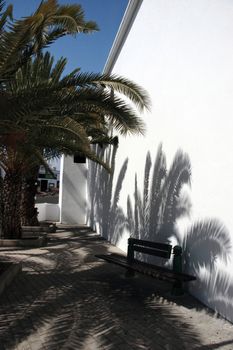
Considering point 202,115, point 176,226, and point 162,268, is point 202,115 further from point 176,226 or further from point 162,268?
point 162,268

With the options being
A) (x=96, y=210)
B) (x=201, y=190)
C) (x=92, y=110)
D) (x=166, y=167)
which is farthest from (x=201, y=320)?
(x=96, y=210)

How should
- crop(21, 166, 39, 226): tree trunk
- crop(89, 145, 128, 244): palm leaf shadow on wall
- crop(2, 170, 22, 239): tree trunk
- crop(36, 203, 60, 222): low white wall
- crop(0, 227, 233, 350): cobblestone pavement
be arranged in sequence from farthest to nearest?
crop(36, 203, 60, 222): low white wall
crop(21, 166, 39, 226): tree trunk
crop(89, 145, 128, 244): palm leaf shadow on wall
crop(2, 170, 22, 239): tree trunk
crop(0, 227, 233, 350): cobblestone pavement

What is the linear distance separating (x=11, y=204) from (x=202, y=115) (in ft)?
22.8

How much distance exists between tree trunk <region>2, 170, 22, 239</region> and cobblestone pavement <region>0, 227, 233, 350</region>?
3.61 m

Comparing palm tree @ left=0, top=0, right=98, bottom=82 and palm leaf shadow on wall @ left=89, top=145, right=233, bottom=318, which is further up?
palm tree @ left=0, top=0, right=98, bottom=82

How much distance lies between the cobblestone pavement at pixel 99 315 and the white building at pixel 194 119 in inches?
22.9

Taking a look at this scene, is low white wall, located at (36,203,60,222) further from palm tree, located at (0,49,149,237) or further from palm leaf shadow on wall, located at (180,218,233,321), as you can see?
palm leaf shadow on wall, located at (180,218,233,321)

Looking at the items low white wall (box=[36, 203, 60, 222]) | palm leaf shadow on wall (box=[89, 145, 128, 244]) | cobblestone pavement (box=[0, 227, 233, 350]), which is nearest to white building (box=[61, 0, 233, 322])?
cobblestone pavement (box=[0, 227, 233, 350])

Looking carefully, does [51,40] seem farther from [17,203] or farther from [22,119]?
[17,203]

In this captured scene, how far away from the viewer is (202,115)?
6578 millimetres

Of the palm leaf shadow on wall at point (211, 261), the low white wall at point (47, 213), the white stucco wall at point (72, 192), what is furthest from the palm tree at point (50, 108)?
the low white wall at point (47, 213)

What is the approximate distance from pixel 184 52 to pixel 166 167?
7.18ft

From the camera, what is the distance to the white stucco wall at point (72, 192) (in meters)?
19.9

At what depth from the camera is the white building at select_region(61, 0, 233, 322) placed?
577cm
